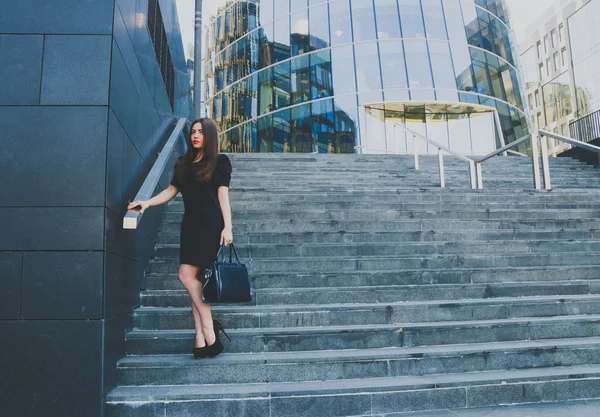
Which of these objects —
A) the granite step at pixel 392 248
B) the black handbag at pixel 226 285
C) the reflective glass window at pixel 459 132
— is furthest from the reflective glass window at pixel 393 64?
the black handbag at pixel 226 285

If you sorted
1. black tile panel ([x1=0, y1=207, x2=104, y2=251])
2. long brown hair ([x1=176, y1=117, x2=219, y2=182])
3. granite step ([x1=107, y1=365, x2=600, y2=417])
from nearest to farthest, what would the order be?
black tile panel ([x1=0, y1=207, x2=104, y2=251]), granite step ([x1=107, y1=365, x2=600, y2=417]), long brown hair ([x1=176, y1=117, x2=219, y2=182])

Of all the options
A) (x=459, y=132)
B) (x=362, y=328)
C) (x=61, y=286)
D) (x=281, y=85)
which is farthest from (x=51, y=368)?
(x=459, y=132)

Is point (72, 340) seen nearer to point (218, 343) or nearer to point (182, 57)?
point (218, 343)

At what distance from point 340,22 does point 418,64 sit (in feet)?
13.4

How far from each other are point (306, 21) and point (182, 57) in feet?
50.9

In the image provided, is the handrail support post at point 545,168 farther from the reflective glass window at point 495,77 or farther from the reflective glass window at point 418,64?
the reflective glass window at point 495,77

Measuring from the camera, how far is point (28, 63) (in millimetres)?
3576

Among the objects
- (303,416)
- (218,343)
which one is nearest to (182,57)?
(218,343)

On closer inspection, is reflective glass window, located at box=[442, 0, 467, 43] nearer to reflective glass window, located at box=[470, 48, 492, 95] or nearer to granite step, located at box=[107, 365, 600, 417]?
reflective glass window, located at box=[470, 48, 492, 95]

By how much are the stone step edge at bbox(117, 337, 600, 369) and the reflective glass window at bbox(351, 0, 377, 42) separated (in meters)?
20.8

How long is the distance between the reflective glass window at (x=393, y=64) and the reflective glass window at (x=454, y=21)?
277 centimetres

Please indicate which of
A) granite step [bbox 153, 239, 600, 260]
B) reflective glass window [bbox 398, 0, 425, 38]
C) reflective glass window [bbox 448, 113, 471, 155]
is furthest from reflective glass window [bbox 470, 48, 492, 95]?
granite step [bbox 153, 239, 600, 260]

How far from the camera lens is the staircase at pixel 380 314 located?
367cm

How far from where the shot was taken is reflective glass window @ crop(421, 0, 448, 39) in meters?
23.7
